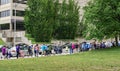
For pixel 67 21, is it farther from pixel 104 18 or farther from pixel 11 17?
pixel 104 18

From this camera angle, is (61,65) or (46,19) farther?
(46,19)

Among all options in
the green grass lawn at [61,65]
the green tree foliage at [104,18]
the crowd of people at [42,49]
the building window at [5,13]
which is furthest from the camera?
the building window at [5,13]

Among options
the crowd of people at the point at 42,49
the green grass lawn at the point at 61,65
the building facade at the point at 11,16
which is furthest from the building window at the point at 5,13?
the green grass lawn at the point at 61,65

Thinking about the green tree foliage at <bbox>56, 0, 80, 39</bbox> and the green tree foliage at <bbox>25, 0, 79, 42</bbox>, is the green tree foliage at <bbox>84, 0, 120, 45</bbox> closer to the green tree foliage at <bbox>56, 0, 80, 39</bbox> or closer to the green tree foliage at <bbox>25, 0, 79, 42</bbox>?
the green tree foliage at <bbox>25, 0, 79, 42</bbox>

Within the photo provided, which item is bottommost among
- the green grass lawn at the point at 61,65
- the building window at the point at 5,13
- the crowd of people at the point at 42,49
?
the crowd of people at the point at 42,49

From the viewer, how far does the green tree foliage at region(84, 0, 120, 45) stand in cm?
4816

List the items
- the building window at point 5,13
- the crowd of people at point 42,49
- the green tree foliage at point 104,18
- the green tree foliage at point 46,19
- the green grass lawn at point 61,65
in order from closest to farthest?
the green grass lawn at point 61,65 → the crowd of people at point 42,49 → the green tree foliage at point 104,18 → the green tree foliage at point 46,19 → the building window at point 5,13

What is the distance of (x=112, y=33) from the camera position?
48.8m

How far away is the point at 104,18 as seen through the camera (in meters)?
48.4

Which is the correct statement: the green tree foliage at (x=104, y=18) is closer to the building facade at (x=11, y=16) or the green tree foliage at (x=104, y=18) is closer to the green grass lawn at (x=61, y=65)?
the green grass lawn at (x=61, y=65)

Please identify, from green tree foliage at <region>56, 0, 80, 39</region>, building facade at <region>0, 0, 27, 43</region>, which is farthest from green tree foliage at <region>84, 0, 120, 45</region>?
building facade at <region>0, 0, 27, 43</region>

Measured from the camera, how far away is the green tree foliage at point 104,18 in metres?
48.2

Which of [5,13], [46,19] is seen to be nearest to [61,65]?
[46,19]

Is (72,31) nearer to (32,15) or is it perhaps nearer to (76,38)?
(76,38)
